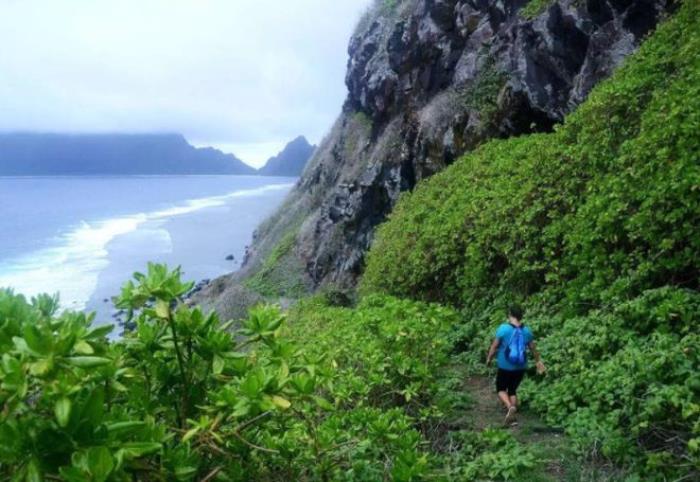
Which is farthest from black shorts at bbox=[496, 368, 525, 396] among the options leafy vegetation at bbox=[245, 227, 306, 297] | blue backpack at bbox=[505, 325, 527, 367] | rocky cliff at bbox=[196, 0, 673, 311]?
leafy vegetation at bbox=[245, 227, 306, 297]

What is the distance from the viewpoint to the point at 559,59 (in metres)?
14.4

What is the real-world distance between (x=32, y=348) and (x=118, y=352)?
68 centimetres

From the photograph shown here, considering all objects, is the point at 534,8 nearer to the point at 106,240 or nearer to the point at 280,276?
the point at 280,276

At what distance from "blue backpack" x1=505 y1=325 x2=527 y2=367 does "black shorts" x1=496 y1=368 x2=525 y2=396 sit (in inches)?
5.2

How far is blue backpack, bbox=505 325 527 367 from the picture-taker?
260 inches

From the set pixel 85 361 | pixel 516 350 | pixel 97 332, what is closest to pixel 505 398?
pixel 516 350

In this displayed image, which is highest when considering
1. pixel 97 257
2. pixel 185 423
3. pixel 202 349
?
pixel 202 349

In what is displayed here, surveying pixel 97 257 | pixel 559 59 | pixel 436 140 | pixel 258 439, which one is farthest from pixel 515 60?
pixel 97 257

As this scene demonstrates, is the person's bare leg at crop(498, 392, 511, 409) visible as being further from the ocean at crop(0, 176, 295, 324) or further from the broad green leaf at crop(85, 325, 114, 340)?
the ocean at crop(0, 176, 295, 324)

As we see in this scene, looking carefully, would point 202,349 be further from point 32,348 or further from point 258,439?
point 32,348

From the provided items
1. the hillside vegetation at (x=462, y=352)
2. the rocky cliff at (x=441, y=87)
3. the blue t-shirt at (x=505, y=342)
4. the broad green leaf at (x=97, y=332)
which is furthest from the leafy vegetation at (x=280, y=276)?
the broad green leaf at (x=97, y=332)

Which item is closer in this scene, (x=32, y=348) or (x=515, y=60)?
(x=32, y=348)

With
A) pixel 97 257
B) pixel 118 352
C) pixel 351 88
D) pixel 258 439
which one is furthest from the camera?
pixel 97 257

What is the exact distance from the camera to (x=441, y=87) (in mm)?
20453
